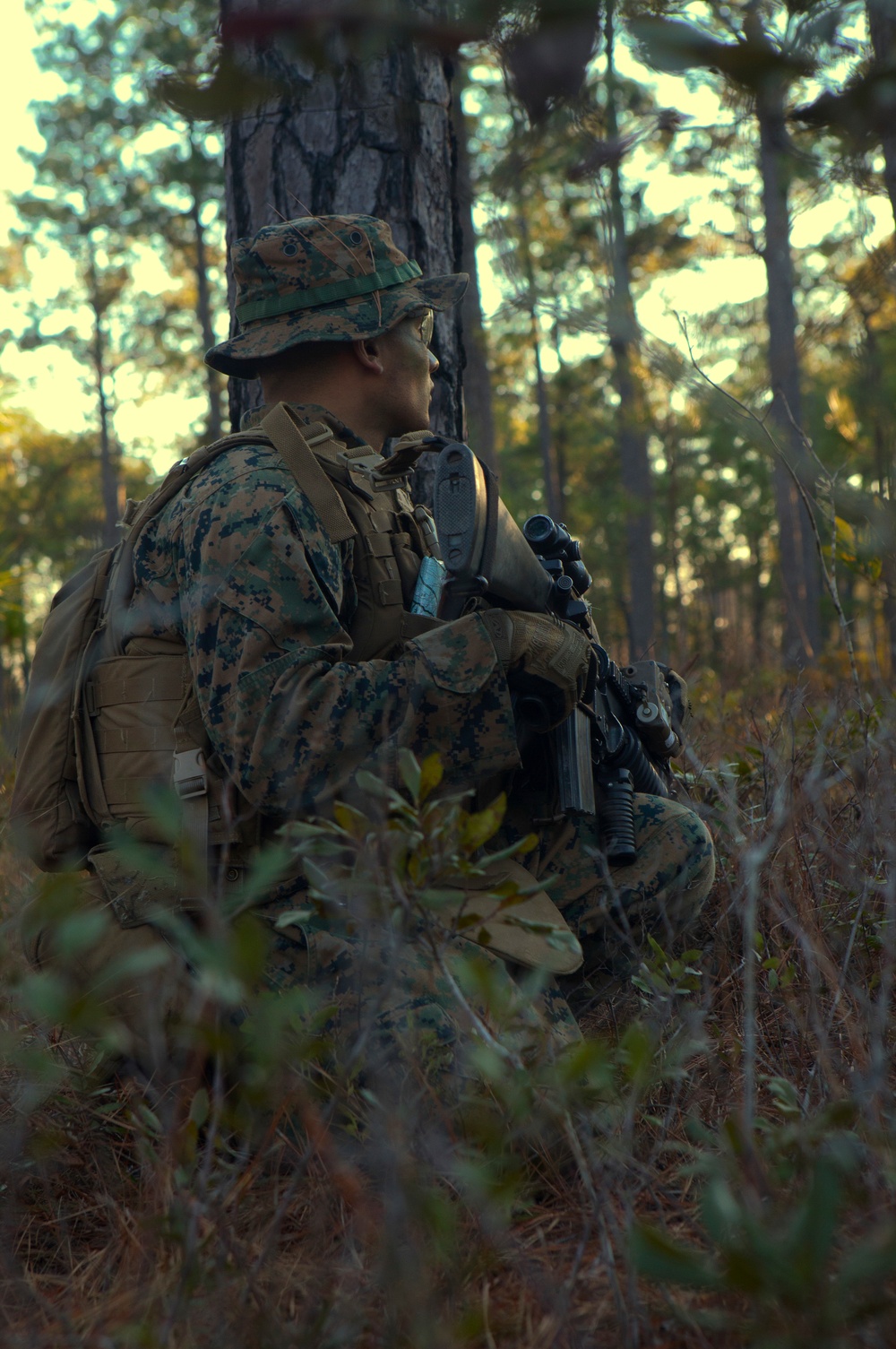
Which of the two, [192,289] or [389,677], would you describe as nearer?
[389,677]

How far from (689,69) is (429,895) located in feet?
3.44

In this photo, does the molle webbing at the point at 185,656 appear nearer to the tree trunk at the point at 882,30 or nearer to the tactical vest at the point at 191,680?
the tactical vest at the point at 191,680

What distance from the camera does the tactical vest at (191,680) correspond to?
2275 millimetres

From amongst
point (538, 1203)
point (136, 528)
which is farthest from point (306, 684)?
point (538, 1203)

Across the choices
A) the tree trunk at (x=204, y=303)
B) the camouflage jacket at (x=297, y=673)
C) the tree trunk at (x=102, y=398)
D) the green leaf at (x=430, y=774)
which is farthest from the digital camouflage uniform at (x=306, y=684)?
the tree trunk at (x=102, y=398)

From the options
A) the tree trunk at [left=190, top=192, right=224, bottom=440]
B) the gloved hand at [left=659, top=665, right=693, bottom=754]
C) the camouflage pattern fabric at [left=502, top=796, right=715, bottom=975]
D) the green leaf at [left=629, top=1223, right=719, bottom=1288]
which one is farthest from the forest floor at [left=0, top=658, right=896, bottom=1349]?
the tree trunk at [left=190, top=192, right=224, bottom=440]

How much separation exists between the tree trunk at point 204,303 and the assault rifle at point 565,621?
14.7 meters

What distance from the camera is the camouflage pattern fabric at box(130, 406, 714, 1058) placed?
2.12 m

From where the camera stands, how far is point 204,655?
2.18 metres

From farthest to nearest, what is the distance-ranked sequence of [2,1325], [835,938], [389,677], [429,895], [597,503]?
[597,503] < [835,938] < [389,677] < [2,1325] < [429,895]

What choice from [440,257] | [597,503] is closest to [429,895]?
[440,257]

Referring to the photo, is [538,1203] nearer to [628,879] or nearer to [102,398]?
[628,879]

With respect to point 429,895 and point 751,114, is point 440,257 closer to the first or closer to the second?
point 751,114

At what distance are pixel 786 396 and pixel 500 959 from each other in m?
2.56
